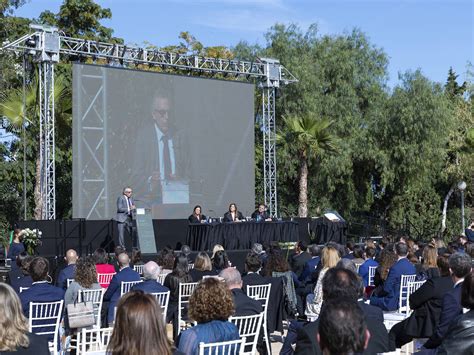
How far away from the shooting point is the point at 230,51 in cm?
3062

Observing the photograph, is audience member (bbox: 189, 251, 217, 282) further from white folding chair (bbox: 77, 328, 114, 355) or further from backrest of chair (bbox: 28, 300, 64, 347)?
white folding chair (bbox: 77, 328, 114, 355)

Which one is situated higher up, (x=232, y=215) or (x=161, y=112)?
(x=161, y=112)

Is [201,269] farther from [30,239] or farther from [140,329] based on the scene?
[30,239]

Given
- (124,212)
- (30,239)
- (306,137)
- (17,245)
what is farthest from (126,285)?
(306,137)

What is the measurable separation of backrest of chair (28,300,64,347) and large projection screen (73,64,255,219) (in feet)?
32.5

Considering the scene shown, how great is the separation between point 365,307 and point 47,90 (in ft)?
44.8

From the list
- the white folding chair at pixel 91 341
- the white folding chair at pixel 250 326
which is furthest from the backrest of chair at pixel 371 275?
the white folding chair at pixel 91 341

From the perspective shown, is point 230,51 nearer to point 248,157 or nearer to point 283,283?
point 248,157

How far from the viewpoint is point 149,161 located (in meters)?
17.4

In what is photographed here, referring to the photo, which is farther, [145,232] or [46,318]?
[145,232]

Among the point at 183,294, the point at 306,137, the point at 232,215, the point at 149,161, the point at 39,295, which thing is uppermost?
the point at 306,137

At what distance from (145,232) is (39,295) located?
32.3 ft

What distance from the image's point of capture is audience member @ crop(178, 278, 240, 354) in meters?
4.04

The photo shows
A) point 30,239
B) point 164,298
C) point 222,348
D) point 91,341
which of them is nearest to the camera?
point 222,348
